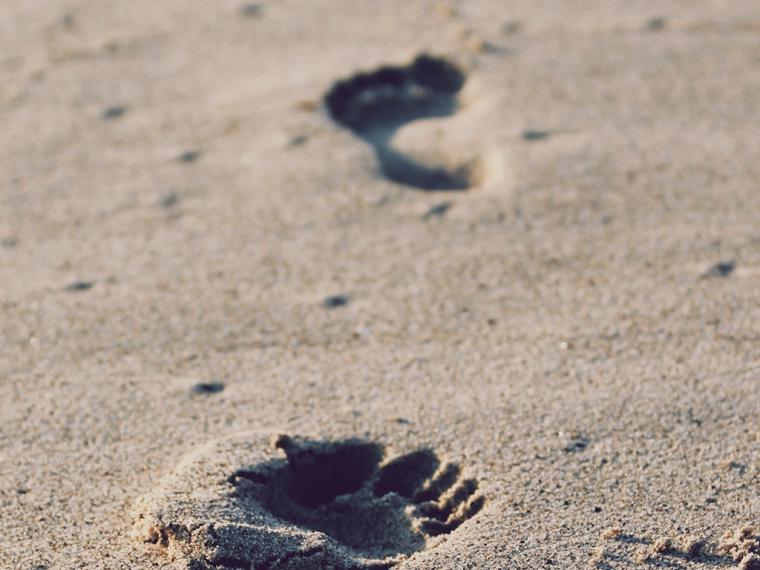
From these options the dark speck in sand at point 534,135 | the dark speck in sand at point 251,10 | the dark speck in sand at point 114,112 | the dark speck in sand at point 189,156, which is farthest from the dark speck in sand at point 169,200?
the dark speck in sand at point 251,10

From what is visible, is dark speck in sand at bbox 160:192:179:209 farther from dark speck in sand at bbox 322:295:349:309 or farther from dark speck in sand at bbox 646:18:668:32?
dark speck in sand at bbox 646:18:668:32

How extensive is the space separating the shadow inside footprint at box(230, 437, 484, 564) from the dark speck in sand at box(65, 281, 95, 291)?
618 mm

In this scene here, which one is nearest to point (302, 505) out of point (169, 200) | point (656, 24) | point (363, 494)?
point (363, 494)

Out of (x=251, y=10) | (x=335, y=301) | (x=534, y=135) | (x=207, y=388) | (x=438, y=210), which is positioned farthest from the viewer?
(x=251, y=10)

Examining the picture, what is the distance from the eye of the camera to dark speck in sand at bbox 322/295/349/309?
2078mm

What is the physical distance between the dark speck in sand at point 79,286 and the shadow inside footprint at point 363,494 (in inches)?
24.3

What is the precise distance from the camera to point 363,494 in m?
1.70

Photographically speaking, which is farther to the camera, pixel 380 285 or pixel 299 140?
pixel 299 140

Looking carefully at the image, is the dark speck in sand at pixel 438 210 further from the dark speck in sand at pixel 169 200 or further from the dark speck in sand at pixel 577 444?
the dark speck in sand at pixel 577 444

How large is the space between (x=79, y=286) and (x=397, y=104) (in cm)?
91

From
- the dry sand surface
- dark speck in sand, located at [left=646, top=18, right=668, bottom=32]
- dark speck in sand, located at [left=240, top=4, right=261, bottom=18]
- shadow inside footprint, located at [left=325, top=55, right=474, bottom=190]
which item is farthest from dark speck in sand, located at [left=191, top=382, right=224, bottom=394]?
dark speck in sand, located at [left=646, top=18, right=668, bottom=32]

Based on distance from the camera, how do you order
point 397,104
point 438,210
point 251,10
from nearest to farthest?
point 438,210 → point 397,104 → point 251,10

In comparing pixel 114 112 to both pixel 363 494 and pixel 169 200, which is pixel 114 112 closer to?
pixel 169 200

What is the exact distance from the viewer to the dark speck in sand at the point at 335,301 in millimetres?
2078
